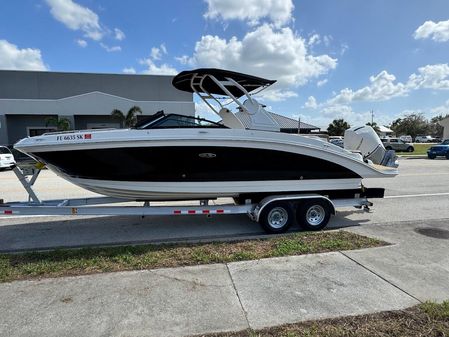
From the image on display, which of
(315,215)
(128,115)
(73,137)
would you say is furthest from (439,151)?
(73,137)

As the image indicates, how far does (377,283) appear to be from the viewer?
3703 millimetres

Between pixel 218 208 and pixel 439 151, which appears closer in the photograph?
pixel 218 208

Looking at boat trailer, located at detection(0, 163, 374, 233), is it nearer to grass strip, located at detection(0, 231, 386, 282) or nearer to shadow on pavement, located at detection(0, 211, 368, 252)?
shadow on pavement, located at detection(0, 211, 368, 252)

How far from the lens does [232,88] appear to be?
6398 mm

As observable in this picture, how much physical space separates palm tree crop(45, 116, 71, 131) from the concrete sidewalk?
31469mm

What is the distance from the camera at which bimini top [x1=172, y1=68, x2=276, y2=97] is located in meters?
5.94

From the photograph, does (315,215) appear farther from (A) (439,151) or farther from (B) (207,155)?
(A) (439,151)

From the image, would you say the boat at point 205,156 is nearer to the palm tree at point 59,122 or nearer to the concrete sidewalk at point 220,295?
the concrete sidewalk at point 220,295

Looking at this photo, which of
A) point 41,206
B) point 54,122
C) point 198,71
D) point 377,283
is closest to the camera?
point 377,283

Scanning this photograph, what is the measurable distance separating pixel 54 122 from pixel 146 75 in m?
11.2

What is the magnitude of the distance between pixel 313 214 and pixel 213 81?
309cm

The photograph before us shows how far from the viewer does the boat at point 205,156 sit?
5125mm

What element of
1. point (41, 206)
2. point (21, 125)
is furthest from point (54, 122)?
point (41, 206)

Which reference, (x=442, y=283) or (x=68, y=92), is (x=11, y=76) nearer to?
(x=68, y=92)
